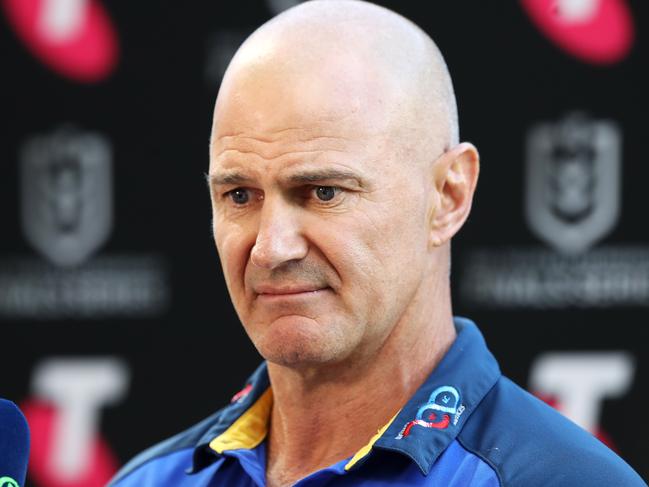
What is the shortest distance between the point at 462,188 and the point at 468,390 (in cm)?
27

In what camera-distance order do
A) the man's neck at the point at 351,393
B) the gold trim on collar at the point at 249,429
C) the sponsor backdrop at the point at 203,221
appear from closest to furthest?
1. the man's neck at the point at 351,393
2. the gold trim on collar at the point at 249,429
3. the sponsor backdrop at the point at 203,221

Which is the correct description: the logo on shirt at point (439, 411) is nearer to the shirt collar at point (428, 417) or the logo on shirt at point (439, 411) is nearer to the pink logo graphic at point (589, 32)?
the shirt collar at point (428, 417)

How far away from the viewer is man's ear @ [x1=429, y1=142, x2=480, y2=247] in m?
1.70

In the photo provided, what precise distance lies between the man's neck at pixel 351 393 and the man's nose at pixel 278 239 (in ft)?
0.62

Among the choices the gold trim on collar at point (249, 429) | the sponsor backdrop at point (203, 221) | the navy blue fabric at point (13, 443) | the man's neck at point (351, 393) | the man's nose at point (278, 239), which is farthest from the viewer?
the sponsor backdrop at point (203, 221)

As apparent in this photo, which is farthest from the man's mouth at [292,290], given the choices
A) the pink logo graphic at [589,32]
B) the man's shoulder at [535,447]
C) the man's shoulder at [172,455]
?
the pink logo graphic at [589,32]

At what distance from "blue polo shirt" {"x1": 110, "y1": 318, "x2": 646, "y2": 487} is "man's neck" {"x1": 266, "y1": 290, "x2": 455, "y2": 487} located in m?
0.03

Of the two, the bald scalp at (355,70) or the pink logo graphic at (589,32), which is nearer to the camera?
the bald scalp at (355,70)

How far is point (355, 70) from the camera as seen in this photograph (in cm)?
161

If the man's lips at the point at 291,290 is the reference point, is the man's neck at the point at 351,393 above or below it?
below

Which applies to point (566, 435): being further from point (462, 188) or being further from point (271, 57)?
point (271, 57)

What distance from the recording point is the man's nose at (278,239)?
1569mm

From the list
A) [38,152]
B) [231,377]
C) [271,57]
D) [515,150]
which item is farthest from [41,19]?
[271,57]

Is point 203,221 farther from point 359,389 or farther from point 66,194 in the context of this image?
point 359,389
